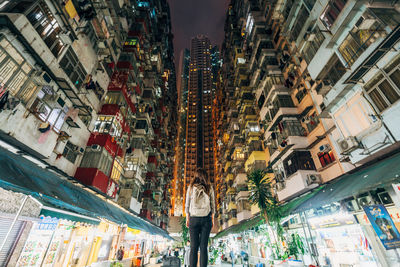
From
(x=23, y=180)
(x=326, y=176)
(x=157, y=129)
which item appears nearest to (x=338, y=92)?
(x=326, y=176)

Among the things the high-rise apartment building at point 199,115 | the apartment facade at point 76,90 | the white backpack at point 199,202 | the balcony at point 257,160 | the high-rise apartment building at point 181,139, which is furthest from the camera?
the high-rise apartment building at point 199,115

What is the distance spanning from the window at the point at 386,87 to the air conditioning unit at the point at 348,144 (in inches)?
75.2

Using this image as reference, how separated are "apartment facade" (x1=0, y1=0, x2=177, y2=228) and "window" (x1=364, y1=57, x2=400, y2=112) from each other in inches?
645

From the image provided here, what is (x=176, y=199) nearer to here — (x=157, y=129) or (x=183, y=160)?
(x=183, y=160)

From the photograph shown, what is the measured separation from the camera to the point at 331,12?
1080 centimetres

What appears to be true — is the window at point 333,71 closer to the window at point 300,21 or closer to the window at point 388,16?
the window at point 388,16

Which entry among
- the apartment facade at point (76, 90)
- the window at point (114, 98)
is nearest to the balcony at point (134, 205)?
the apartment facade at point (76, 90)

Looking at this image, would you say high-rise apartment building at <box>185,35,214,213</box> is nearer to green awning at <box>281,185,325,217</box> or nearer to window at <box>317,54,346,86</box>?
green awning at <box>281,185,325,217</box>

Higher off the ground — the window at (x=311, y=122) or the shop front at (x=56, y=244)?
the window at (x=311, y=122)

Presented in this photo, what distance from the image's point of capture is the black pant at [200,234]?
3020 mm

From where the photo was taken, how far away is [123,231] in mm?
15820

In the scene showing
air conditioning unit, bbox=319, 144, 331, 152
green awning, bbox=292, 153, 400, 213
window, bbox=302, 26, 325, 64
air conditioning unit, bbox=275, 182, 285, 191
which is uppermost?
window, bbox=302, 26, 325, 64

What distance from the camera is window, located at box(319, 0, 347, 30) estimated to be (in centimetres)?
1003

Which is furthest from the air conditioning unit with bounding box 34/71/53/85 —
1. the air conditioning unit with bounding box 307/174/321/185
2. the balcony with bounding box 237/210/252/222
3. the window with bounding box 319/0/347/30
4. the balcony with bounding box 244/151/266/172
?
the balcony with bounding box 237/210/252/222
